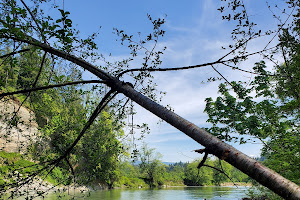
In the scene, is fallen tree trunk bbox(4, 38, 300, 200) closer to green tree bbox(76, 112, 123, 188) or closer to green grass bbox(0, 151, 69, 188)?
green tree bbox(76, 112, 123, 188)

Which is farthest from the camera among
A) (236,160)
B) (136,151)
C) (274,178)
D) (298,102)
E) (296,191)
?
(298,102)

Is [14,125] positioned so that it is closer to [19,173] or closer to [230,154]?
[19,173]

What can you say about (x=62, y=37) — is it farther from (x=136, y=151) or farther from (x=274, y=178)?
(x=274, y=178)

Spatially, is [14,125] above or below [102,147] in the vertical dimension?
above

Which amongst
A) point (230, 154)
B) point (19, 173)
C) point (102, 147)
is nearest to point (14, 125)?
point (19, 173)

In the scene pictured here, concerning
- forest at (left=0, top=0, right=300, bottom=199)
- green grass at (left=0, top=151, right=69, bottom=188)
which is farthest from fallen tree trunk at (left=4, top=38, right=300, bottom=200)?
green grass at (left=0, top=151, right=69, bottom=188)

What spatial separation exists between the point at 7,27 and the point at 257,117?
395 inches

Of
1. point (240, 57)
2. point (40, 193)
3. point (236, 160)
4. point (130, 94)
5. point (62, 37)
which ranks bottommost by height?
point (40, 193)

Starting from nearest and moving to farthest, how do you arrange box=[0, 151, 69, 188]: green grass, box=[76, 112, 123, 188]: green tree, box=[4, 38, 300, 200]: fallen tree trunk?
A: box=[4, 38, 300, 200]: fallen tree trunk < box=[0, 151, 69, 188]: green grass < box=[76, 112, 123, 188]: green tree

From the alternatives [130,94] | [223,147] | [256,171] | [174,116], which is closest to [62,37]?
[130,94]

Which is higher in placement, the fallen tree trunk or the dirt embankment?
the dirt embankment

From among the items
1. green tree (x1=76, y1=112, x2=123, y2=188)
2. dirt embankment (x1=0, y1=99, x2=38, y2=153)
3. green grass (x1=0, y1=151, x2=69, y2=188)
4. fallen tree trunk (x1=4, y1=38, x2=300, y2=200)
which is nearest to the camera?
fallen tree trunk (x1=4, y1=38, x2=300, y2=200)

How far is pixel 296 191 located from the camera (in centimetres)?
135

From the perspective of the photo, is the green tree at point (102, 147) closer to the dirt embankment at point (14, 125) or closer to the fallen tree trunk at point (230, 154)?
the dirt embankment at point (14, 125)
